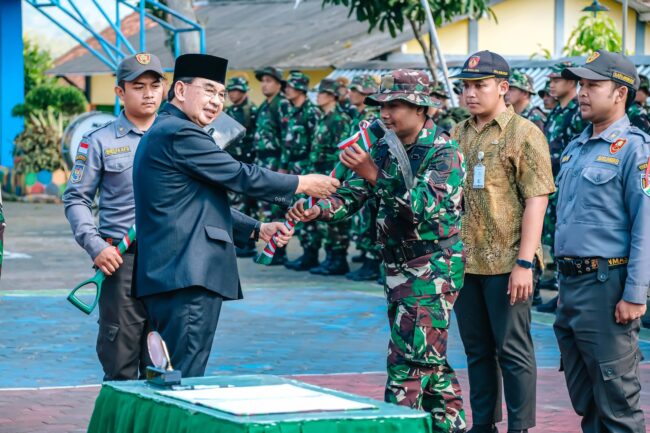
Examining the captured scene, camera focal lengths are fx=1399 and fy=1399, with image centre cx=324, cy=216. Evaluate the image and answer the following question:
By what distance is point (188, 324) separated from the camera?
6.43 meters

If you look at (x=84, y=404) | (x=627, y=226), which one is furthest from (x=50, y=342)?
(x=627, y=226)

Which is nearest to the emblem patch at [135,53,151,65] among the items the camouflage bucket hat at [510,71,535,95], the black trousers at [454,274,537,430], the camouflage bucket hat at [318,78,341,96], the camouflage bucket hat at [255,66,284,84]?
the black trousers at [454,274,537,430]

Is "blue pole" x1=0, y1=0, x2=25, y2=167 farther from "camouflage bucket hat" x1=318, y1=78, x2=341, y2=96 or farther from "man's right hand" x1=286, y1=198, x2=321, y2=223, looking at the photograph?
"man's right hand" x1=286, y1=198, x2=321, y2=223

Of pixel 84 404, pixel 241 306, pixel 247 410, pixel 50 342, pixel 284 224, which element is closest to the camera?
pixel 247 410

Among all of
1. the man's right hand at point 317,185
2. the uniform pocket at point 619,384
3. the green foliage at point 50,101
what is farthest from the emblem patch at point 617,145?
the green foliage at point 50,101

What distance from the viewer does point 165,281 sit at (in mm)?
6430

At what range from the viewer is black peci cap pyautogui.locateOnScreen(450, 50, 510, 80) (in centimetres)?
762

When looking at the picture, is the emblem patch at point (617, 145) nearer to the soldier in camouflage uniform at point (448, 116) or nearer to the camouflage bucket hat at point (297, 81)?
the soldier in camouflage uniform at point (448, 116)

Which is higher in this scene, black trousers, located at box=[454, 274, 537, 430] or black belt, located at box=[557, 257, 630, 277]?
black belt, located at box=[557, 257, 630, 277]

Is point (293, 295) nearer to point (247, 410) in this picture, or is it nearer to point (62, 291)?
point (62, 291)

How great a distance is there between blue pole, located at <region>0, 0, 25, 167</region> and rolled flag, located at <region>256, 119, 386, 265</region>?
24.0m

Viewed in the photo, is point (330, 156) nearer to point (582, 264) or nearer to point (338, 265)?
point (338, 265)

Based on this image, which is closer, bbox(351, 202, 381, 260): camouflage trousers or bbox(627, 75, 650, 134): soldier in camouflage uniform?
bbox(627, 75, 650, 134): soldier in camouflage uniform

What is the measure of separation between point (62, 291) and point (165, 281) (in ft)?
27.5
